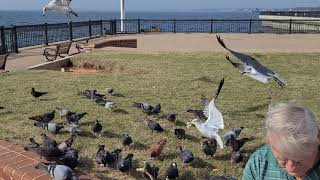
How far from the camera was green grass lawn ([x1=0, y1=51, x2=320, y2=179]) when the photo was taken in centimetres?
581

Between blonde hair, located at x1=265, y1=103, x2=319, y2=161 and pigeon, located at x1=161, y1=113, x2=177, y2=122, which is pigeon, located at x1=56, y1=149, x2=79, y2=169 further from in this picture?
blonde hair, located at x1=265, y1=103, x2=319, y2=161

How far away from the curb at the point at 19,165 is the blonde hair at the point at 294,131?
108 inches

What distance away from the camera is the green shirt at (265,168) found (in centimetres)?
283

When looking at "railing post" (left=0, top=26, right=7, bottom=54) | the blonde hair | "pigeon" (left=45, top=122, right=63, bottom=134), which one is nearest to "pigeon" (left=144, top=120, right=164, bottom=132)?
"pigeon" (left=45, top=122, right=63, bottom=134)

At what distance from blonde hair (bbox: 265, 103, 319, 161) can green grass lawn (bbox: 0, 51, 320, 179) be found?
2604mm

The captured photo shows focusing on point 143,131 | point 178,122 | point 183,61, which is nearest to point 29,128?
point 143,131

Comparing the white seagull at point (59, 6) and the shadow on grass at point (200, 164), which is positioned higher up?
the white seagull at point (59, 6)

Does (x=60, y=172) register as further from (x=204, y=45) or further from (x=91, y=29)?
(x=91, y=29)

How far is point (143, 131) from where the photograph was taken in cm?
666

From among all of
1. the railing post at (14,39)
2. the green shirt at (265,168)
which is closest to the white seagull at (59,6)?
the railing post at (14,39)

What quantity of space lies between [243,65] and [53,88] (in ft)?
17.0

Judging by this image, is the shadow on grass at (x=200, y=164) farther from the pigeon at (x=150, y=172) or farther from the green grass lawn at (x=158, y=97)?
the pigeon at (x=150, y=172)

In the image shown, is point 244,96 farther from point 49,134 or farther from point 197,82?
point 49,134

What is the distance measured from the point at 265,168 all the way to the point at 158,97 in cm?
605
